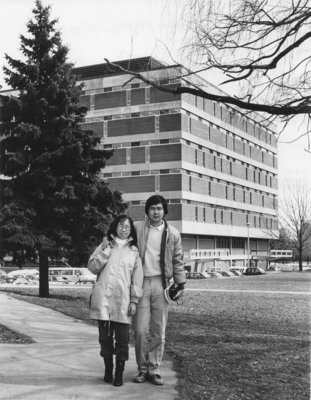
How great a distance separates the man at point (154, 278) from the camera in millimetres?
5629

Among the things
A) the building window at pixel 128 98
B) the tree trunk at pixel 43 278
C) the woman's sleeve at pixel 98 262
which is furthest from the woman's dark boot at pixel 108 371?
the building window at pixel 128 98

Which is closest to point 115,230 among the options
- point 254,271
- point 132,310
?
point 132,310

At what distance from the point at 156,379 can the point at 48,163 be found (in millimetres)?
14537

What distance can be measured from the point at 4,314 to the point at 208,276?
41.1 metres

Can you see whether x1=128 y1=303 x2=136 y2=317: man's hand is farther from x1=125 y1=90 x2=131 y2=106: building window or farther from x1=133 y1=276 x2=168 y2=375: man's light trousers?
x1=125 y1=90 x2=131 y2=106: building window

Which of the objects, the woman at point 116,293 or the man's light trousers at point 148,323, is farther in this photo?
the man's light trousers at point 148,323

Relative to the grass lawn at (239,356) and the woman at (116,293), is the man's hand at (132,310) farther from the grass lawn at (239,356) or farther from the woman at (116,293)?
the grass lawn at (239,356)

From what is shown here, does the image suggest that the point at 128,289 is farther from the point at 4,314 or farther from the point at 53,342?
the point at 4,314

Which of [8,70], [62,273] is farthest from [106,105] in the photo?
[8,70]

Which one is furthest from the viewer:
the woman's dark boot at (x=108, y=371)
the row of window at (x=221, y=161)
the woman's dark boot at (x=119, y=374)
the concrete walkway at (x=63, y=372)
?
the row of window at (x=221, y=161)

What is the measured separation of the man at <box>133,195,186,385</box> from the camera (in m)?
5.63

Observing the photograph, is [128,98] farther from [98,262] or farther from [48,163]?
[98,262]

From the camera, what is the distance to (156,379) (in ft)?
17.9

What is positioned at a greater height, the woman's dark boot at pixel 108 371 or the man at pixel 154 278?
the man at pixel 154 278
